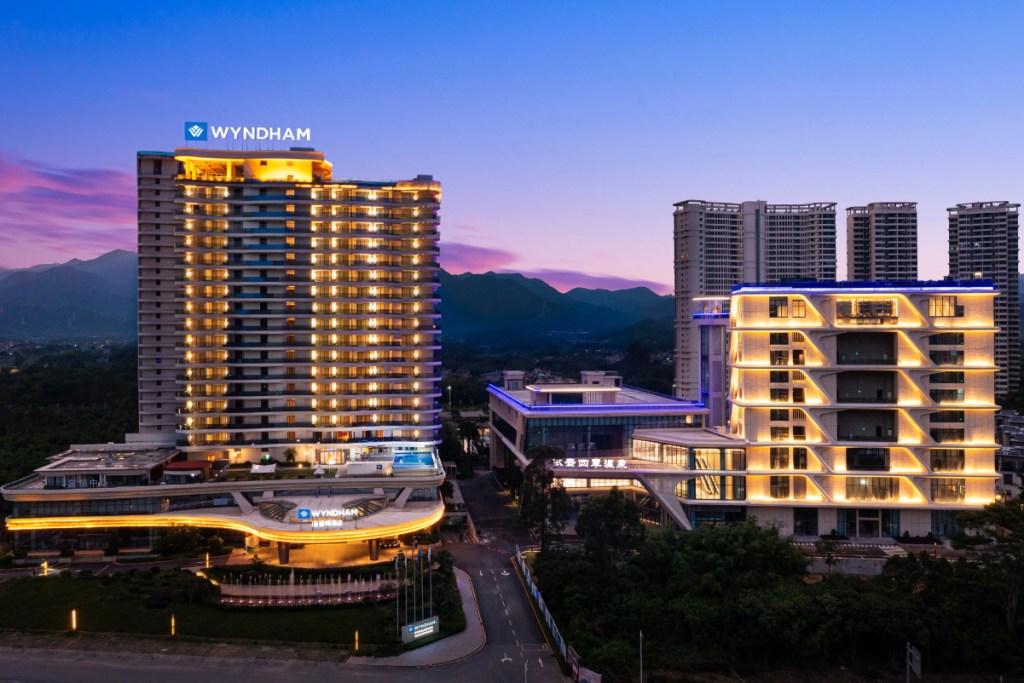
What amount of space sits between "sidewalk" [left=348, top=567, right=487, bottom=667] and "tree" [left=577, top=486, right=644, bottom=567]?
7429mm

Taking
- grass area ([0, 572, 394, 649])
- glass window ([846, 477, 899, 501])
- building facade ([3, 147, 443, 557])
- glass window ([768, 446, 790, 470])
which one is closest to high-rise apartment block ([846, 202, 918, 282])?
glass window ([846, 477, 899, 501])

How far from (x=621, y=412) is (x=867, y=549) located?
21647mm

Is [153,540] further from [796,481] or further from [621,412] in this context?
[796,481]

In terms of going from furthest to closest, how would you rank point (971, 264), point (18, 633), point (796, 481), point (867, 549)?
point (971, 264) → point (796, 481) → point (867, 549) → point (18, 633)

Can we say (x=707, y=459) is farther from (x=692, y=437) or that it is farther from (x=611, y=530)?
(x=611, y=530)

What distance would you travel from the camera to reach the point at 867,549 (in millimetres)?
50438

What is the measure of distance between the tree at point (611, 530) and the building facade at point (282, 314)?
77.4 ft

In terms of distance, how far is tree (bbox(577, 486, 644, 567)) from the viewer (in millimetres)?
42219

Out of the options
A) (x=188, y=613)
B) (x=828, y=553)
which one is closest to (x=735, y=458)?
(x=828, y=553)

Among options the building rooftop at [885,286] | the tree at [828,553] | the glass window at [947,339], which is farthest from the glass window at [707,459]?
the glass window at [947,339]

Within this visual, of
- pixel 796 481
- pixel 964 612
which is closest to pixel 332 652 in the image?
pixel 964 612

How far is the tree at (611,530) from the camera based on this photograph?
42.2 metres

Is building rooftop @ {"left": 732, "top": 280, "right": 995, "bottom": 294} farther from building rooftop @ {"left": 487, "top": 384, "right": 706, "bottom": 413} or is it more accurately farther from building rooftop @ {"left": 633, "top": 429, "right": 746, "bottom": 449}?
building rooftop @ {"left": 487, "top": 384, "right": 706, "bottom": 413}

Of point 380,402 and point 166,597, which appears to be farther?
point 380,402
